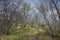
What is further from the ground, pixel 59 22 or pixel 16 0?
pixel 16 0

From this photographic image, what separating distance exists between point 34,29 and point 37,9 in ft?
3.77

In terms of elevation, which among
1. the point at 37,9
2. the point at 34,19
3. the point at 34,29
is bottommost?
the point at 34,29

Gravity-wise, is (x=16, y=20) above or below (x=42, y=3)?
below

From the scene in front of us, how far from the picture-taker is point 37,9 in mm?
9078

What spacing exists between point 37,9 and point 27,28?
1.22 meters

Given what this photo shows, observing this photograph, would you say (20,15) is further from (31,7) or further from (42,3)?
(42,3)

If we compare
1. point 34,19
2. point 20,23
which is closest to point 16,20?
point 20,23

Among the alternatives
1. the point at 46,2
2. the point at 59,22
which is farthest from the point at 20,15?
the point at 59,22

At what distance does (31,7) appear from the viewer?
9.29m

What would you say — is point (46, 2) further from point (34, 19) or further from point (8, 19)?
point (8, 19)

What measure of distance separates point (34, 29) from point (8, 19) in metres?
1.57

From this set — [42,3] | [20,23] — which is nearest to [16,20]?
[20,23]

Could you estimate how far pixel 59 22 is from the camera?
895 cm

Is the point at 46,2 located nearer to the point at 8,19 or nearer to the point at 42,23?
the point at 42,23
